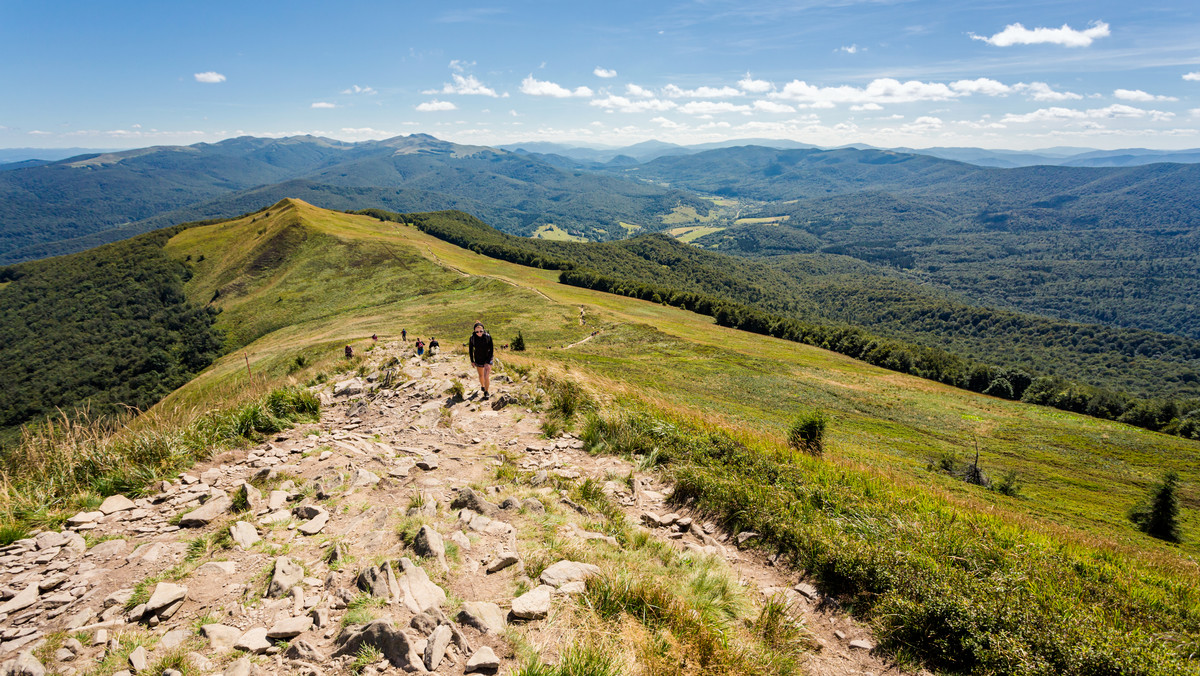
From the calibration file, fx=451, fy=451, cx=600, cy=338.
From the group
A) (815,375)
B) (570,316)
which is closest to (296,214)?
(570,316)

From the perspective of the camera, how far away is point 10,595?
5434mm

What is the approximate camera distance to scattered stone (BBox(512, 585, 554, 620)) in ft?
17.9

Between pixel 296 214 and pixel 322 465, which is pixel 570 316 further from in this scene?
pixel 296 214

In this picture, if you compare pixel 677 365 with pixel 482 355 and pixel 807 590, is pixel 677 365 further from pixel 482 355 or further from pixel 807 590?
pixel 807 590

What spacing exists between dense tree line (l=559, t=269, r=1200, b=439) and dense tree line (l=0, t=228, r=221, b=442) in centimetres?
8856

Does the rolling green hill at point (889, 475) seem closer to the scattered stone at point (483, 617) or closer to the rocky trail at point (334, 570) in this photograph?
the rocky trail at point (334, 570)

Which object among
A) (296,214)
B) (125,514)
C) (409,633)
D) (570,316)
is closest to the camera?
(409,633)

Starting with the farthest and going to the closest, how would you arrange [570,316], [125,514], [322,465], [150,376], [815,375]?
[150,376] < [570,316] < [815,375] < [322,465] < [125,514]

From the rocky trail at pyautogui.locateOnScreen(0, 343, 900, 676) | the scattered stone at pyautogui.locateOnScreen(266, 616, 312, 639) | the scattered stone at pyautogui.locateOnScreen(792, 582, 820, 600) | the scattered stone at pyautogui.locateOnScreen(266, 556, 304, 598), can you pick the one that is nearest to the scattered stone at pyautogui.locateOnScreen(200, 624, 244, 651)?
the rocky trail at pyautogui.locateOnScreen(0, 343, 900, 676)

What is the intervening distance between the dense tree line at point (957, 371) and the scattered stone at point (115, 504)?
251ft

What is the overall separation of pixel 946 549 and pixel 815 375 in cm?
5124

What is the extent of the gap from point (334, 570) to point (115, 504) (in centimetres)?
467

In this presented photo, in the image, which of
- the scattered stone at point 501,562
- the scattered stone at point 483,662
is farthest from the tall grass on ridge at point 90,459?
the scattered stone at point 483,662

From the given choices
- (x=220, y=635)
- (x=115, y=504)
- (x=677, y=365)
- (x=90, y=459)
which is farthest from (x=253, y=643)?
(x=677, y=365)
